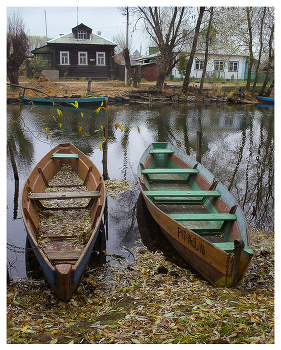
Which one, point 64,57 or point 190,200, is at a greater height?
point 64,57

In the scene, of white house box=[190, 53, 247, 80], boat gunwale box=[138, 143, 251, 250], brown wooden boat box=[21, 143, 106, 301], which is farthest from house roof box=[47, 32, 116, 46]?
boat gunwale box=[138, 143, 251, 250]

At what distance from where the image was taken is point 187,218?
23.1 ft

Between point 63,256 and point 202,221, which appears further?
point 202,221

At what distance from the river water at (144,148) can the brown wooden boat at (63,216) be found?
65 cm

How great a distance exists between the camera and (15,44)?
30.7 m

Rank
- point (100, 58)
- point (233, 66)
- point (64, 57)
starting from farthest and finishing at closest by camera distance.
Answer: point (233, 66)
point (100, 58)
point (64, 57)

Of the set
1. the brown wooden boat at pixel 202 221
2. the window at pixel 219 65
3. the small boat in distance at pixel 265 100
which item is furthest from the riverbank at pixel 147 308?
the window at pixel 219 65

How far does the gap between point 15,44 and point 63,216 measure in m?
27.7

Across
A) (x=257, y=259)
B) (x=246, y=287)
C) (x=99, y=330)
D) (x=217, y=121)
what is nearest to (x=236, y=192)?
(x=257, y=259)

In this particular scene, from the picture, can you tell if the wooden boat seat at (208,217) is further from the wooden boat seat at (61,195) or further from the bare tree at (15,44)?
the bare tree at (15,44)

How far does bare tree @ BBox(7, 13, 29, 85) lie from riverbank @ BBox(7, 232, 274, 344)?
96.9 feet

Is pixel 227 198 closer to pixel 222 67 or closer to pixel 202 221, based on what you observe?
pixel 202 221

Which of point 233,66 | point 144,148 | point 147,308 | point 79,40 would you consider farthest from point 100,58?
point 147,308

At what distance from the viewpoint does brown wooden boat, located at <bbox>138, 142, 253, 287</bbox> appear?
5.55m
